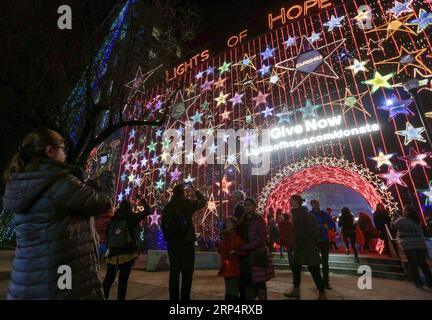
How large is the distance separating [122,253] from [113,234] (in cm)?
35

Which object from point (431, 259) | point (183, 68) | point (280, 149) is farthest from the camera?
point (183, 68)

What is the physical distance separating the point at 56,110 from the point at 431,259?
37.9 ft

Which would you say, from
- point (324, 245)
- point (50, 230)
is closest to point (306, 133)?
point (324, 245)

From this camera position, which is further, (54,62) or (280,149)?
(280,149)

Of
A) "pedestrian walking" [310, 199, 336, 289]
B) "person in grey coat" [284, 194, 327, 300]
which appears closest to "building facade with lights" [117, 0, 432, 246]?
"pedestrian walking" [310, 199, 336, 289]

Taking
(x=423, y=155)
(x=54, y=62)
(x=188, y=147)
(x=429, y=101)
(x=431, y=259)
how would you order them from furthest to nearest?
(x=188, y=147), (x=429, y=101), (x=423, y=155), (x=54, y=62), (x=431, y=259)

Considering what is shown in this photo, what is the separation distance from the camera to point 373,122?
40.6 feet

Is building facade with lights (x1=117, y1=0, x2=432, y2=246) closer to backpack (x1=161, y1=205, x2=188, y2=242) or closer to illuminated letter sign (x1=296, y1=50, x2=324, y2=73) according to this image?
illuminated letter sign (x1=296, y1=50, x2=324, y2=73)

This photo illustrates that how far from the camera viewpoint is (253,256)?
423 centimetres

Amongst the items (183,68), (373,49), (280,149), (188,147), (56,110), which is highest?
(183,68)

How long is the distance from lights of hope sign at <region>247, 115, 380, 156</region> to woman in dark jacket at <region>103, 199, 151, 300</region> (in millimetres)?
10827

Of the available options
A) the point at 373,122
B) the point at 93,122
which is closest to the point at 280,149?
the point at 373,122

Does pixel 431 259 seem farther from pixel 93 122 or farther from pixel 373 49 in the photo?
pixel 93 122

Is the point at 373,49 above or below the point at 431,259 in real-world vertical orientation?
above
